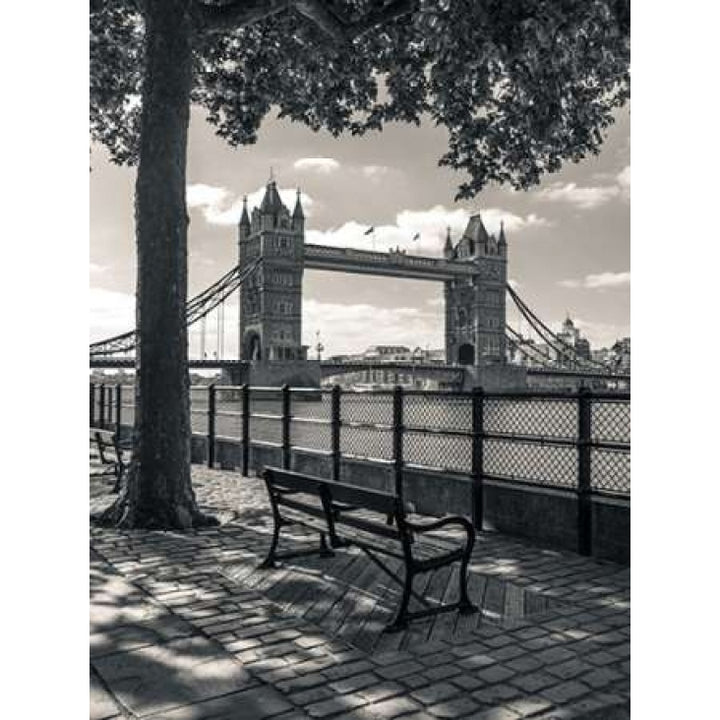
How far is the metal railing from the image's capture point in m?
5.57

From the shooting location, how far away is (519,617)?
4.03m

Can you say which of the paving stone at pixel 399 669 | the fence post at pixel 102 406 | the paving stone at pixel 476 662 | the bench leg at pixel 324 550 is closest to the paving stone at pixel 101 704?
the paving stone at pixel 399 669

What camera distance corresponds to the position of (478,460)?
6.55 metres

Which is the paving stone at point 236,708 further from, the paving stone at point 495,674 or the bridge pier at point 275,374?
the bridge pier at point 275,374

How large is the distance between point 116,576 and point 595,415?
3.54 m

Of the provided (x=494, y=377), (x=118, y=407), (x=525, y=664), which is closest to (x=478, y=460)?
(x=525, y=664)

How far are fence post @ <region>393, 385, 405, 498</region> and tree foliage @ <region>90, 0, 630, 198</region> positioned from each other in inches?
130

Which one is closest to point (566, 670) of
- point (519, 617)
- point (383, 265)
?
point (519, 617)

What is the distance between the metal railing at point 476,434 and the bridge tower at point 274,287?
5771cm

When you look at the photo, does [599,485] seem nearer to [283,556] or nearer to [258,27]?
[283,556]

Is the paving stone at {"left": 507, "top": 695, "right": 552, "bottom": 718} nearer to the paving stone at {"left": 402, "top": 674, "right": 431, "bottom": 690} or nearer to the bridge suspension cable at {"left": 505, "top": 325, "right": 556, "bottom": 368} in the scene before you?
the paving stone at {"left": 402, "top": 674, "right": 431, "bottom": 690}

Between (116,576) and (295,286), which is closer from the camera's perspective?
(116,576)
